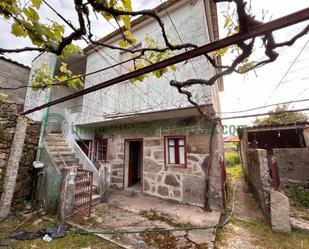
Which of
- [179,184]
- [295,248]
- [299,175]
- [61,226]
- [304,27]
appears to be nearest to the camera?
[304,27]

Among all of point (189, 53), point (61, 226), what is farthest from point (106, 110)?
point (189, 53)

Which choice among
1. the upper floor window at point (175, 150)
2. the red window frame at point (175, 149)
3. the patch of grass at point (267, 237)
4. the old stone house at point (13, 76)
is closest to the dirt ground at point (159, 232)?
the patch of grass at point (267, 237)

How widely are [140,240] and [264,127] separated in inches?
286

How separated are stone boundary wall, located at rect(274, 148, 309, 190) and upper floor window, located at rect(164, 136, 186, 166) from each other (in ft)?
17.5

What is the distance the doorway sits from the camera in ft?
24.6

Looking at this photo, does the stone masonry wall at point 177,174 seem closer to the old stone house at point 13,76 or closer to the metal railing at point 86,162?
the metal railing at point 86,162

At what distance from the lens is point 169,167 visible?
20.0 ft

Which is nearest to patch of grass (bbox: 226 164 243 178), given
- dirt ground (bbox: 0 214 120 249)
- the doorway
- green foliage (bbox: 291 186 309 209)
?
green foliage (bbox: 291 186 309 209)

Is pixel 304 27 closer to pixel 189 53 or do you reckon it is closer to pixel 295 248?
pixel 189 53

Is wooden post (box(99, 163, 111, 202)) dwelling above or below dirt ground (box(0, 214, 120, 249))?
above

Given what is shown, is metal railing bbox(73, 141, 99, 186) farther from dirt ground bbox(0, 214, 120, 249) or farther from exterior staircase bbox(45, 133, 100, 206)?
dirt ground bbox(0, 214, 120, 249)

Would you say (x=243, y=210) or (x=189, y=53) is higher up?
(x=189, y=53)

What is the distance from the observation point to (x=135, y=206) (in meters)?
5.30

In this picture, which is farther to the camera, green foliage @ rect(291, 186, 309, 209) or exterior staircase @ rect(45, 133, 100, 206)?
green foliage @ rect(291, 186, 309, 209)
